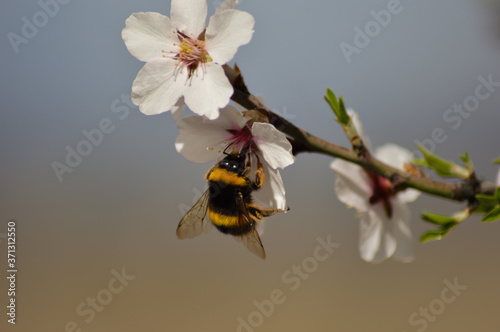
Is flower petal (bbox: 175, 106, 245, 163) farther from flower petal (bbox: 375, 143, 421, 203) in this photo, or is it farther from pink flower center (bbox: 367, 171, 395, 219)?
flower petal (bbox: 375, 143, 421, 203)

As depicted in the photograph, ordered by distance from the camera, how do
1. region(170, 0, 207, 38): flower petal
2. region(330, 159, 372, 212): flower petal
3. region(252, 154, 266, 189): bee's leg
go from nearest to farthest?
region(170, 0, 207, 38): flower petal, region(252, 154, 266, 189): bee's leg, region(330, 159, 372, 212): flower petal

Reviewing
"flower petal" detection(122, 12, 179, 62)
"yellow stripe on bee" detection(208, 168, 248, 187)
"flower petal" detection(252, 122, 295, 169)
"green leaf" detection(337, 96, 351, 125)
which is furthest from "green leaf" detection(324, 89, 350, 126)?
"flower petal" detection(122, 12, 179, 62)

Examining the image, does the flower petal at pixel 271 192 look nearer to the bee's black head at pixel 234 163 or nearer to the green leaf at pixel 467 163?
the bee's black head at pixel 234 163

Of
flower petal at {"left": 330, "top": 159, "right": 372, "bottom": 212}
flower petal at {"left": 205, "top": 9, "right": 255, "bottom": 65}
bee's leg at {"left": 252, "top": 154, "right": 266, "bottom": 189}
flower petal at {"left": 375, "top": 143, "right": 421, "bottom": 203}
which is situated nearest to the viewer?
flower petal at {"left": 205, "top": 9, "right": 255, "bottom": 65}

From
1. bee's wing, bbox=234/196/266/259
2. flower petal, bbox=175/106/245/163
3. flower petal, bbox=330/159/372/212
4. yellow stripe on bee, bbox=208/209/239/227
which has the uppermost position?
flower petal, bbox=175/106/245/163

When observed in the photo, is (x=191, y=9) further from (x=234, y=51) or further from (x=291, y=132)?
(x=291, y=132)

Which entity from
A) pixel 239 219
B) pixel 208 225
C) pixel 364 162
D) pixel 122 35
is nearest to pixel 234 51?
pixel 122 35

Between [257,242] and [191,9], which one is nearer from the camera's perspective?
[191,9]
